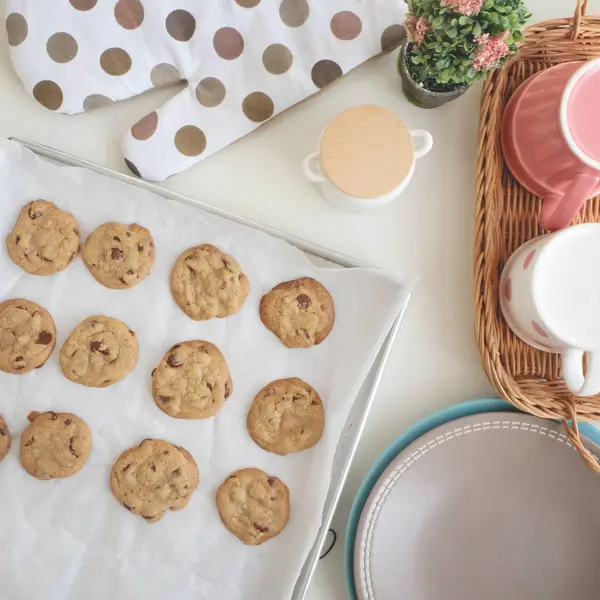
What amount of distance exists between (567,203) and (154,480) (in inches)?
23.6

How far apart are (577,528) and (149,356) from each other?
0.60 metres

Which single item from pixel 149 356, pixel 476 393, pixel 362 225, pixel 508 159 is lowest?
pixel 149 356

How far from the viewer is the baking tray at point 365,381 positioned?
765 mm

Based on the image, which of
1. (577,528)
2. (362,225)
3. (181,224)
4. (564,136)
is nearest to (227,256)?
(181,224)

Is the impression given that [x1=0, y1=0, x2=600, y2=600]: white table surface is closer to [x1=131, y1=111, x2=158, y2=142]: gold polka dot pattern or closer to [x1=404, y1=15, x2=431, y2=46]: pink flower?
[x1=131, y1=111, x2=158, y2=142]: gold polka dot pattern

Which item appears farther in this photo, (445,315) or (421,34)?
(445,315)

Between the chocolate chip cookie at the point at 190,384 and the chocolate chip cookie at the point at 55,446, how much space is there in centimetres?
11

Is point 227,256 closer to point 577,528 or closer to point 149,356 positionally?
point 149,356

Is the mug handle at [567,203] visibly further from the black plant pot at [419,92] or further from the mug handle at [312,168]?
the mug handle at [312,168]

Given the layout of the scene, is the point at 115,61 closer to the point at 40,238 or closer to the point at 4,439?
the point at 40,238

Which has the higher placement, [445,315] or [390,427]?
[445,315]

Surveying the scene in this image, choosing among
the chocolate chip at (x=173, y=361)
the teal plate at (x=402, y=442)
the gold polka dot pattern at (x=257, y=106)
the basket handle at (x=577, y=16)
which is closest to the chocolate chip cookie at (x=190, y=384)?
the chocolate chip at (x=173, y=361)

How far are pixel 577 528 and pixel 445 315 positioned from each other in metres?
0.32

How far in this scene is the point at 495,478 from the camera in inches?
31.2
